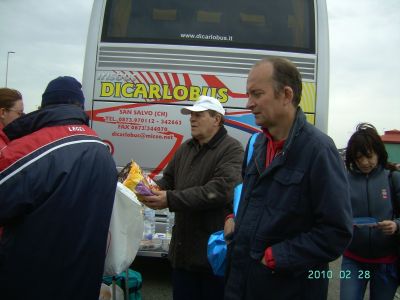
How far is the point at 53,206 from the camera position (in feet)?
6.09

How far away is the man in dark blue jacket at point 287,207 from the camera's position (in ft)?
5.83

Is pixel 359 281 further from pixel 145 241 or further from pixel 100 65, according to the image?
pixel 100 65

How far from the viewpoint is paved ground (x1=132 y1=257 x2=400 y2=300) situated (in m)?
4.94

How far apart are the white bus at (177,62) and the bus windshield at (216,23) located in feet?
0.04

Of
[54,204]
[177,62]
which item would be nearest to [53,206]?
[54,204]

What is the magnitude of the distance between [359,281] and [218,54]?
3.07 m

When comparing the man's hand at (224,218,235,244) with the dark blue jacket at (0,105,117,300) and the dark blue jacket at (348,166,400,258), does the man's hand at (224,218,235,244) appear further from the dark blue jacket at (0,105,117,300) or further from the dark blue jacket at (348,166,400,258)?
the dark blue jacket at (348,166,400,258)

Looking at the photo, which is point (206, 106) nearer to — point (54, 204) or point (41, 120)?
point (41, 120)

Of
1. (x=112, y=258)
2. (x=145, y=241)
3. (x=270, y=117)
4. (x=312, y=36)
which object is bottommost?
(x=145, y=241)

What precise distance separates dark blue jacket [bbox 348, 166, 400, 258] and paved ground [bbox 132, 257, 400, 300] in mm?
2270

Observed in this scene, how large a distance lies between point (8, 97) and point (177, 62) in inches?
84.3

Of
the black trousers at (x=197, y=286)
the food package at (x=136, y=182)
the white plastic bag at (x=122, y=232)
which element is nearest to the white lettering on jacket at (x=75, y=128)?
the white plastic bag at (x=122, y=232)

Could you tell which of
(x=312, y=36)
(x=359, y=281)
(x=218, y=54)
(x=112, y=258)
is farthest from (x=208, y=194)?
(x=312, y=36)

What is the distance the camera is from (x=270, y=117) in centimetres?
197
